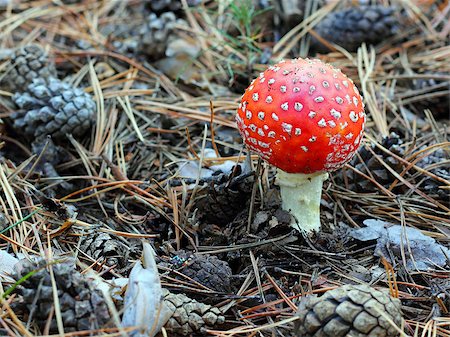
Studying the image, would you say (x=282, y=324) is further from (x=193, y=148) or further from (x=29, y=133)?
(x=29, y=133)

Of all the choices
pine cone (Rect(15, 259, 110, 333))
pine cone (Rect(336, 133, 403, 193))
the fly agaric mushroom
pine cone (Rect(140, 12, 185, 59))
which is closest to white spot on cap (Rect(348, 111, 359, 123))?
the fly agaric mushroom

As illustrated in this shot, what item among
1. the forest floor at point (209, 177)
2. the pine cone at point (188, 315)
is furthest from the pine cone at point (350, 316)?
the pine cone at point (188, 315)

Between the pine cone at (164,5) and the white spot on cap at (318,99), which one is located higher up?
the white spot on cap at (318,99)

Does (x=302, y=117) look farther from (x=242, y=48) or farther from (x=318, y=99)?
(x=242, y=48)

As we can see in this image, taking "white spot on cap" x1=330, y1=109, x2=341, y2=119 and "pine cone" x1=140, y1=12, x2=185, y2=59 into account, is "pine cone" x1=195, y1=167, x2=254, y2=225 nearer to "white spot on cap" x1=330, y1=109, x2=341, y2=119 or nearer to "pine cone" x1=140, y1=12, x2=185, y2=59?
"white spot on cap" x1=330, y1=109, x2=341, y2=119

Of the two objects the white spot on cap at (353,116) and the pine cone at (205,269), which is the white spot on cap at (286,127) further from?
the pine cone at (205,269)

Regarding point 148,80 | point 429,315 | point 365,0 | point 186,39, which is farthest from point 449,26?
point 429,315

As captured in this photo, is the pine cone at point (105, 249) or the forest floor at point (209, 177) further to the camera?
the pine cone at point (105, 249)
